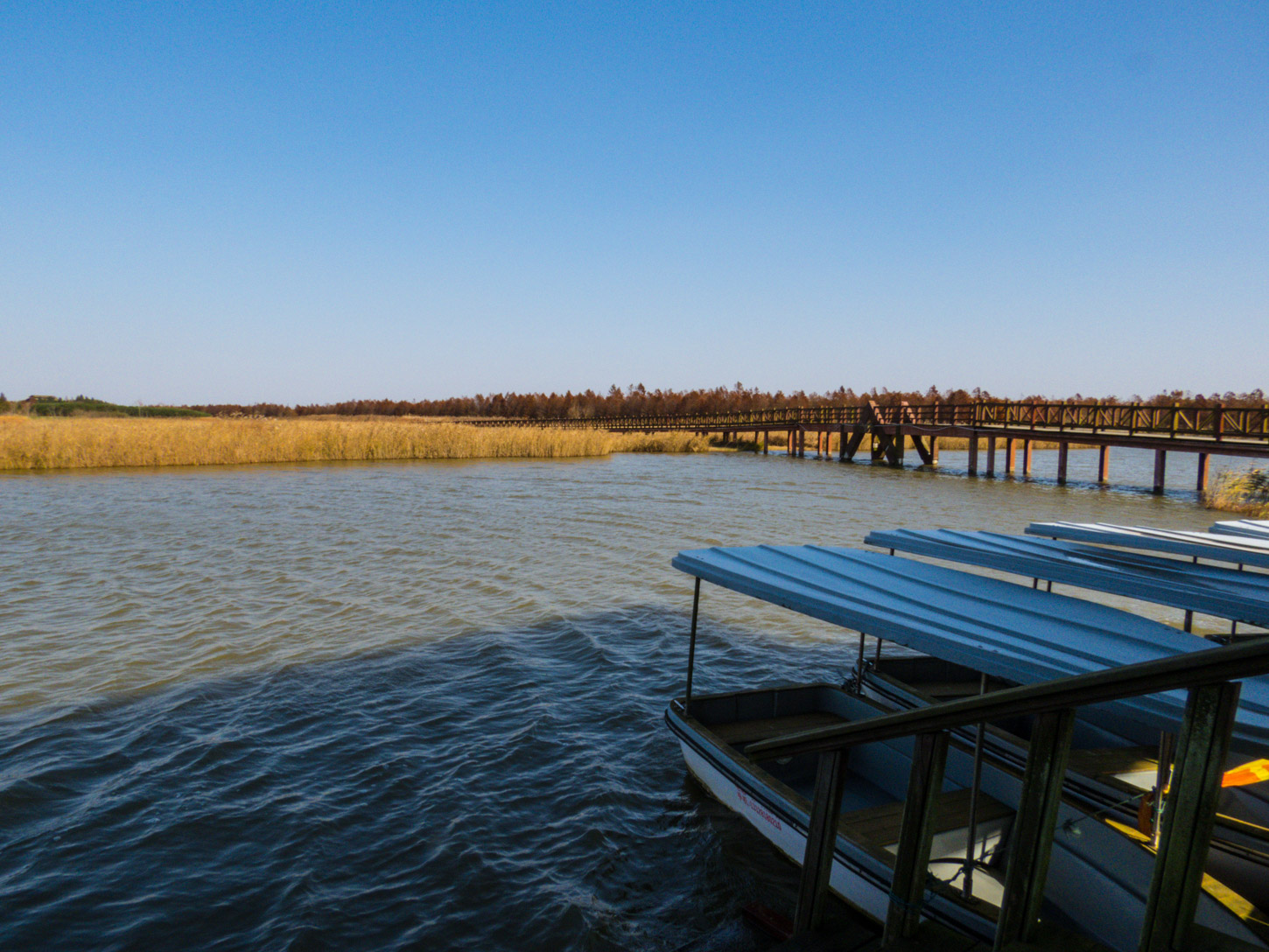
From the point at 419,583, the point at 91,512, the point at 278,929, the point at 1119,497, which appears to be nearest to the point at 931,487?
the point at 1119,497

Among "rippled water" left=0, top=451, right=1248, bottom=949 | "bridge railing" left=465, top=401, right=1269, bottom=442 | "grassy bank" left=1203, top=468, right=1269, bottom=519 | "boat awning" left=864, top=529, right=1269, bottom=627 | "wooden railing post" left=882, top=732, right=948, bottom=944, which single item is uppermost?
"bridge railing" left=465, top=401, right=1269, bottom=442

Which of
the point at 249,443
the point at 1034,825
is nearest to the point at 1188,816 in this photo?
the point at 1034,825

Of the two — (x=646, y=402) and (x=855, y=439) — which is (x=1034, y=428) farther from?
(x=646, y=402)

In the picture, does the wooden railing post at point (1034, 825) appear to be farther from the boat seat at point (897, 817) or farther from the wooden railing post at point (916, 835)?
the boat seat at point (897, 817)

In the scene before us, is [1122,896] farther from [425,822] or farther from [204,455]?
[204,455]

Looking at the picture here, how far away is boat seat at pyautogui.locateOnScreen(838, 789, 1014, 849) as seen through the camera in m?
4.87

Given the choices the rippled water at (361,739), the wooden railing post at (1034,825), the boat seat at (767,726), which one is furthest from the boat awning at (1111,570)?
the rippled water at (361,739)

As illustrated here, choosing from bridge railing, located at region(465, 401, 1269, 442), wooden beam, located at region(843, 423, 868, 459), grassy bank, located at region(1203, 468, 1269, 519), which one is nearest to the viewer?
grassy bank, located at region(1203, 468, 1269, 519)

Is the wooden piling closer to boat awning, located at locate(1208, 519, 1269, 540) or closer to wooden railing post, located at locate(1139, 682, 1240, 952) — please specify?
boat awning, located at locate(1208, 519, 1269, 540)

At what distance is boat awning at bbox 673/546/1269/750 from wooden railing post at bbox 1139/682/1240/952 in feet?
2.16

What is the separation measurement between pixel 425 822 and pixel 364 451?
36.4 metres

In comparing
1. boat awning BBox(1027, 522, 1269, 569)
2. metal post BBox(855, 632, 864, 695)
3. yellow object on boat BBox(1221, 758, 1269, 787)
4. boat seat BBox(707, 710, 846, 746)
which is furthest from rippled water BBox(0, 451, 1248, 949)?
boat awning BBox(1027, 522, 1269, 569)

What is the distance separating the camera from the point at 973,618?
4.50 meters

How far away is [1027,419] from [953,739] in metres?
42.9
